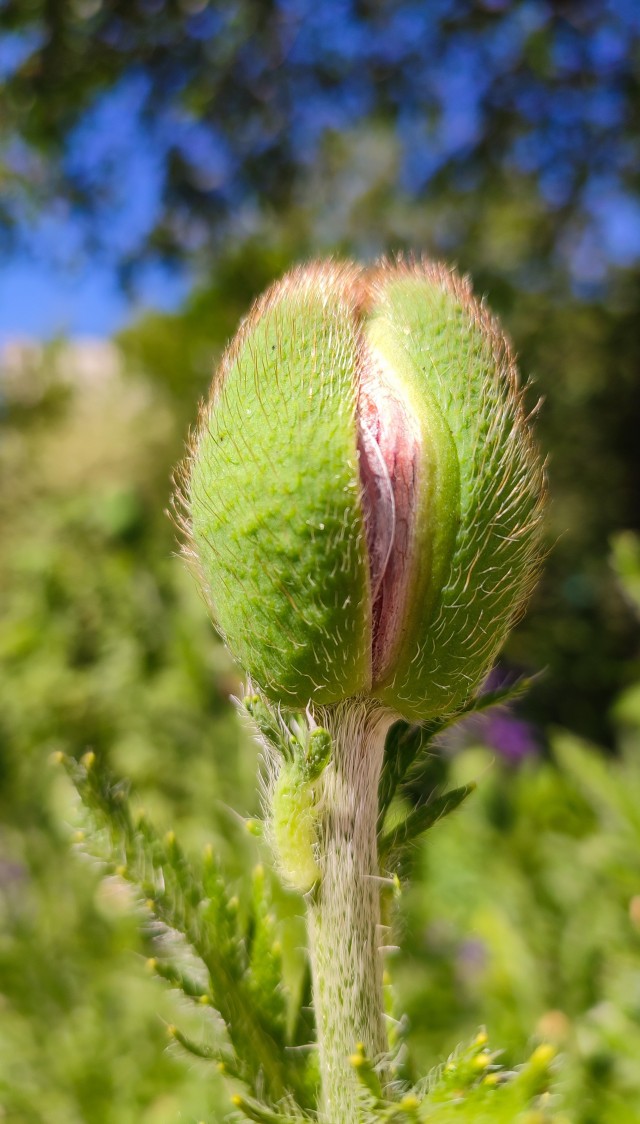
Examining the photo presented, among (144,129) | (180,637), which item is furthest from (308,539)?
(144,129)

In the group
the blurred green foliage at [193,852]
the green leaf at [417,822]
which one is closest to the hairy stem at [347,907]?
the green leaf at [417,822]

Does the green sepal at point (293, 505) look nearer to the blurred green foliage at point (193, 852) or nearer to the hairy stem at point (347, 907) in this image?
the hairy stem at point (347, 907)

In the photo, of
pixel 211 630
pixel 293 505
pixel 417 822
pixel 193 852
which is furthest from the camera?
pixel 211 630

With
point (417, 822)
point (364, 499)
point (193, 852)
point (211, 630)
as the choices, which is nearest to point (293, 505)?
point (364, 499)

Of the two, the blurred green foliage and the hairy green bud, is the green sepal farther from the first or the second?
the blurred green foliage

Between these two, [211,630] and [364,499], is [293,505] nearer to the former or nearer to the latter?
[364,499]

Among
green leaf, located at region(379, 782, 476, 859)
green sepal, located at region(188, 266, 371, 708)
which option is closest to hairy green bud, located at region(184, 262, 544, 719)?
green sepal, located at region(188, 266, 371, 708)

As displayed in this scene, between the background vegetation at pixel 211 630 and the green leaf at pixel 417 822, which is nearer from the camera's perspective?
the green leaf at pixel 417 822
